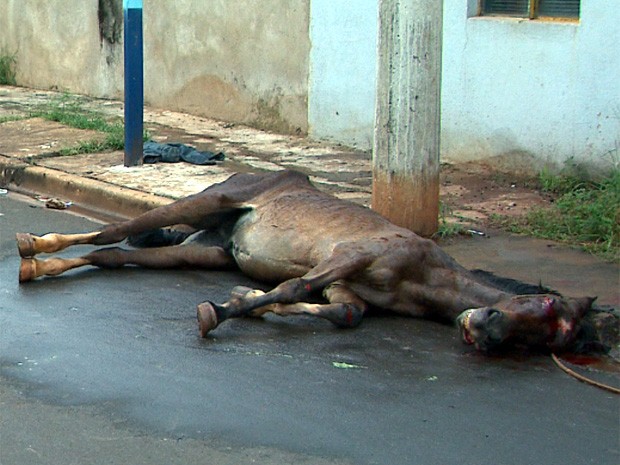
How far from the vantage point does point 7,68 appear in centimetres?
1647

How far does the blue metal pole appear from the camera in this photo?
10055 mm

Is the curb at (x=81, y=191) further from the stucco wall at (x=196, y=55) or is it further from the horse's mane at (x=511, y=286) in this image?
the horse's mane at (x=511, y=286)

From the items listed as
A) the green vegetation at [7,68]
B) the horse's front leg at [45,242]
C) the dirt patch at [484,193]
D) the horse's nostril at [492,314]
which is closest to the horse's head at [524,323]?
the horse's nostril at [492,314]

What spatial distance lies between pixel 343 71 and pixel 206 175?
233 centimetres

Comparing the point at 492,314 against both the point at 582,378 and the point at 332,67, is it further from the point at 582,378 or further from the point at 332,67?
the point at 332,67

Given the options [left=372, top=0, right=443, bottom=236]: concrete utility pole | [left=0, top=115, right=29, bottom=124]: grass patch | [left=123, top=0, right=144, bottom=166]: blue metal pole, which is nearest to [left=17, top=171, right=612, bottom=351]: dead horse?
[left=372, top=0, right=443, bottom=236]: concrete utility pole

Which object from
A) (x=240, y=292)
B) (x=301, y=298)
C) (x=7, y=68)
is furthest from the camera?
(x=7, y=68)

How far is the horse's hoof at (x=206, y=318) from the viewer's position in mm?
5727

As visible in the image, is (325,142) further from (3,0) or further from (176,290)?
(3,0)

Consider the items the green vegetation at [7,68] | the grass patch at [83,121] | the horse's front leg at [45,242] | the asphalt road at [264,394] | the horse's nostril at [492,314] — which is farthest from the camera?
the green vegetation at [7,68]

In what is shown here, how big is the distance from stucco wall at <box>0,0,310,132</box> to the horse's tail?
499 cm

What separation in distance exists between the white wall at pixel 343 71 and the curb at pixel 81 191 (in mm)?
2908

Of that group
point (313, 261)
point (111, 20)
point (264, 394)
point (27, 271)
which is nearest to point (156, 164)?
point (27, 271)

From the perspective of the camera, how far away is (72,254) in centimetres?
754
